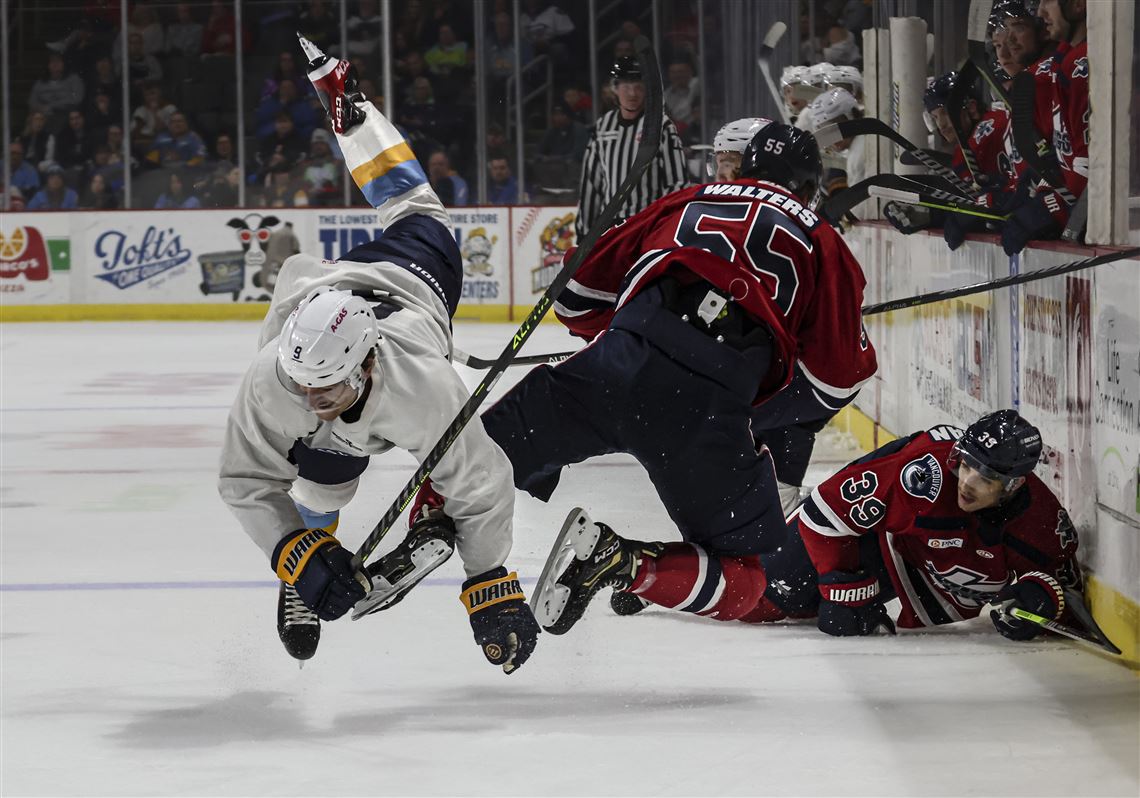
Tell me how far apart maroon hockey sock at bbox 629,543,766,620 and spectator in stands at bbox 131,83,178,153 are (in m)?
9.75

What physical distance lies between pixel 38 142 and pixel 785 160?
996 centimetres

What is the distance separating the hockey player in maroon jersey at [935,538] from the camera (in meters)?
3.04

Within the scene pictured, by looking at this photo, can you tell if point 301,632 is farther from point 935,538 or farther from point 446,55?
point 446,55

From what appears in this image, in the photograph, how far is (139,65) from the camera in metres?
12.1

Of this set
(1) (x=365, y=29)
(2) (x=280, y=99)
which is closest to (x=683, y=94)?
(1) (x=365, y=29)

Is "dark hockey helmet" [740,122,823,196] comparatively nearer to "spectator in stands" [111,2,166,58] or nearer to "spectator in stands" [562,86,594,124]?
"spectator in stands" [562,86,594,124]

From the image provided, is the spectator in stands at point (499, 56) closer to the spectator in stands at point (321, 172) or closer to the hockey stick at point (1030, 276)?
the spectator in stands at point (321, 172)

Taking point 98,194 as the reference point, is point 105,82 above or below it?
above

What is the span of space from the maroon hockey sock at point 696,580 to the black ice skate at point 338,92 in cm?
123

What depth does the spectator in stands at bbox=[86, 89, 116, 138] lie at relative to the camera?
464 inches

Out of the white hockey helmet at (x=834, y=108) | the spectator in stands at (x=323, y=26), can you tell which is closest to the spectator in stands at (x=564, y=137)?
the spectator in stands at (x=323, y=26)

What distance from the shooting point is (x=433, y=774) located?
2451 mm

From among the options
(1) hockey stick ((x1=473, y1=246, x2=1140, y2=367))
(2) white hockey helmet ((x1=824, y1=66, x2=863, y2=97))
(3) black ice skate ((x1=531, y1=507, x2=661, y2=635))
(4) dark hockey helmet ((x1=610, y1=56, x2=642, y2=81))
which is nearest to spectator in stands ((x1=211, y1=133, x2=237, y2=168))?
(4) dark hockey helmet ((x1=610, y1=56, x2=642, y2=81))

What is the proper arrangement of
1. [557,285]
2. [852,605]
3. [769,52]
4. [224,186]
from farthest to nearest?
1. [224,186]
2. [769,52]
3. [852,605]
4. [557,285]
